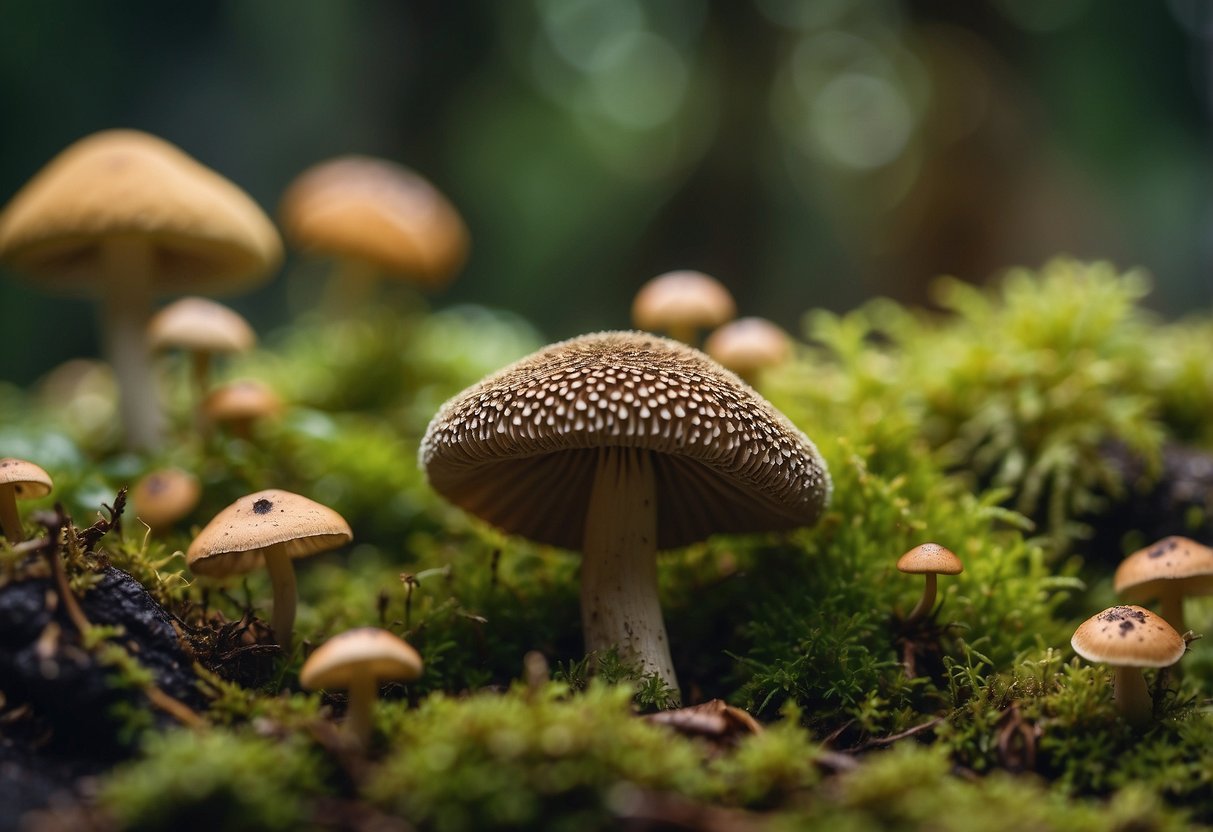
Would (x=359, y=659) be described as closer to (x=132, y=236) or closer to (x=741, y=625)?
(x=741, y=625)

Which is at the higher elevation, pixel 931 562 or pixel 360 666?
pixel 931 562

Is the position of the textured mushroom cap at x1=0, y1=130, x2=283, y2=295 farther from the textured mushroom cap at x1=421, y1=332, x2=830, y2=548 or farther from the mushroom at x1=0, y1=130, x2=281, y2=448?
the textured mushroom cap at x1=421, y1=332, x2=830, y2=548

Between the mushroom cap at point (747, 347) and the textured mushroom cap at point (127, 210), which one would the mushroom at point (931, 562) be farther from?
the textured mushroom cap at point (127, 210)

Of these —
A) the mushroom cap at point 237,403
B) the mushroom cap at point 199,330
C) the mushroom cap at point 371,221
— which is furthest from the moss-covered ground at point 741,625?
the mushroom cap at point 371,221

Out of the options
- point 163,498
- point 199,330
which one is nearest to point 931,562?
point 163,498

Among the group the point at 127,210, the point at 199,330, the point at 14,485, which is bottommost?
the point at 14,485
